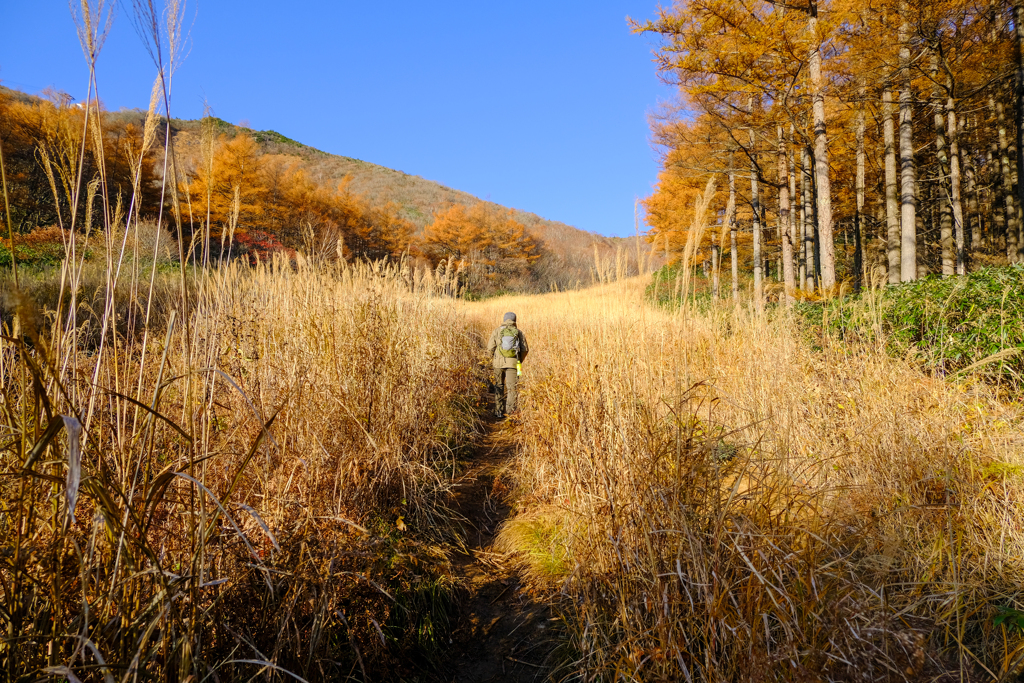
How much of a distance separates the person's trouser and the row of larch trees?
2.38 meters

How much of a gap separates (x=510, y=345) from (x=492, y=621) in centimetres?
379

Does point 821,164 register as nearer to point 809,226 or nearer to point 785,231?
point 785,231

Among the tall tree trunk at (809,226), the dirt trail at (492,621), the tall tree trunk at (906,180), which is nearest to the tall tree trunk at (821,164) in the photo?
the tall tree trunk at (906,180)

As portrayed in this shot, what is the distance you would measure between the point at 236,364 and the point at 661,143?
43.4 feet

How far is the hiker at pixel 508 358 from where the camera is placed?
6.16 m

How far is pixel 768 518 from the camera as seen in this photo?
2.08 meters

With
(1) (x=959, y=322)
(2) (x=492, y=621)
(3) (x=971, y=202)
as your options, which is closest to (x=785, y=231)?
(3) (x=971, y=202)

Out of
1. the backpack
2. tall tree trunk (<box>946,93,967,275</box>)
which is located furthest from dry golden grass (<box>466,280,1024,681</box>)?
tall tree trunk (<box>946,93,967,275</box>)

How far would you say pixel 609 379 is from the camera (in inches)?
122

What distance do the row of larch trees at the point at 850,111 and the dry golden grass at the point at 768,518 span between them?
2025 millimetres

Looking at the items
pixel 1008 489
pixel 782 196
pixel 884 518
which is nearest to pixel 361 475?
pixel 884 518

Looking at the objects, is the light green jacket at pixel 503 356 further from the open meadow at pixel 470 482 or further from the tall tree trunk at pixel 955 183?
the tall tree trunk at pixel 955 183

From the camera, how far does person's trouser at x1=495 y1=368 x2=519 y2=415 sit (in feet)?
20.5

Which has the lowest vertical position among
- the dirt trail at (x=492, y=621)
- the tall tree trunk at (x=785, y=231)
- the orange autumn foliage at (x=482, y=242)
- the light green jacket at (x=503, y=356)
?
the dirt trail at (x=492, y=621)
